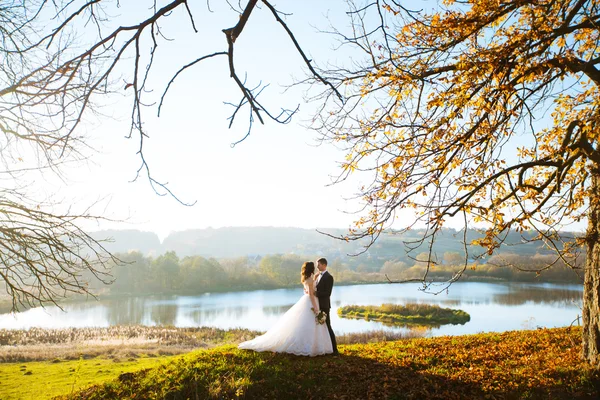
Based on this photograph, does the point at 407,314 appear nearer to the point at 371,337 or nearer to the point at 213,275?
the point at 371,337

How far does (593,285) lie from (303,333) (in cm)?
486

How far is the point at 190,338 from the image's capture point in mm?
21344

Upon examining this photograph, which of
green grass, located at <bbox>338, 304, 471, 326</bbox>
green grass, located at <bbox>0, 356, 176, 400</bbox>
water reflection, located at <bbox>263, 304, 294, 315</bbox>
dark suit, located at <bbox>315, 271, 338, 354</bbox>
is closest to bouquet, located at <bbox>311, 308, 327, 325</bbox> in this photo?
dark suit, located at <bbox>315, 271, 338, 354</bbox>

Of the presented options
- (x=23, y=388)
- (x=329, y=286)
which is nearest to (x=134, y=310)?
(x=23, y=388)

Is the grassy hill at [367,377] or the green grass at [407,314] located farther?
the green grass at [407,314]

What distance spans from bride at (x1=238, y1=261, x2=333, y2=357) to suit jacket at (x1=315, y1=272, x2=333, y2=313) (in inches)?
3.8

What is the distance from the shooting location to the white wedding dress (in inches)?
296

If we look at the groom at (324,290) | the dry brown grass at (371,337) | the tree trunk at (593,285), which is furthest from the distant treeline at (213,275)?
the groom at (324,290)

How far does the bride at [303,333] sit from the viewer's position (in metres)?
7.52

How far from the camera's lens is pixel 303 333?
7594 millimetres

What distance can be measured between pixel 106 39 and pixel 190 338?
69.1 feet

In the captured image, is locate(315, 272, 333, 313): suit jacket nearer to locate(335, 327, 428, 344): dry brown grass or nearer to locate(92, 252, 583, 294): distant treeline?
locate(335, 327, 428, 344): dry brown grass

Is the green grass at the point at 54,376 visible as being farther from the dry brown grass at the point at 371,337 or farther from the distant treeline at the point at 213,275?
the distant treeline at the point at 213,275

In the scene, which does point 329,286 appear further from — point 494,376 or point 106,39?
point 106,39
